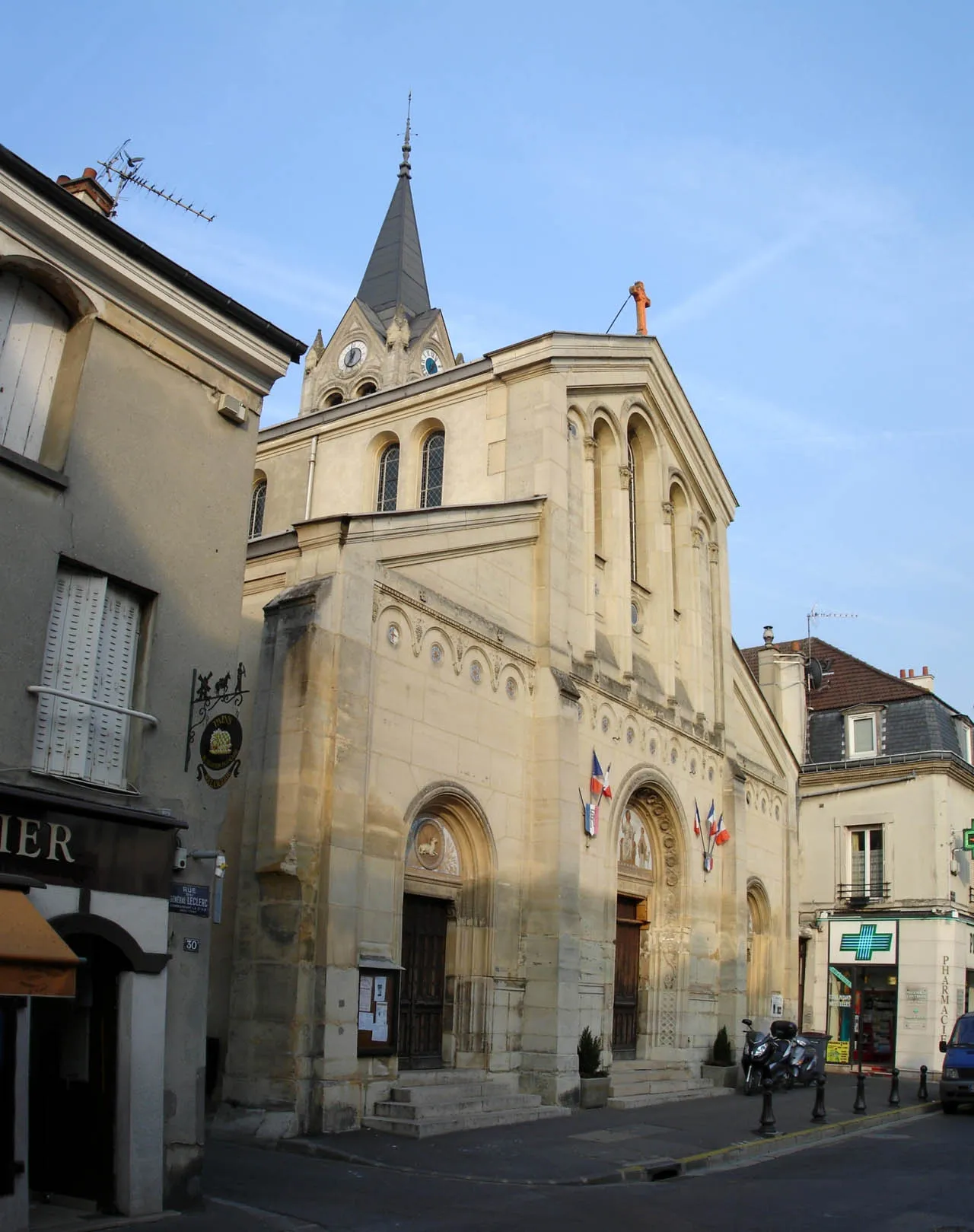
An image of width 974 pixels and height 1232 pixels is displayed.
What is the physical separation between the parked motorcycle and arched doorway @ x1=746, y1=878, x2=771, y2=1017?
4086 millimetres

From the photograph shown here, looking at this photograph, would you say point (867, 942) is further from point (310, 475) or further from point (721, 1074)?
point (310, 475)

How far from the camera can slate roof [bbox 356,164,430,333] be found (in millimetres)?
42312

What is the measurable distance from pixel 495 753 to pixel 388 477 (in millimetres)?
7484

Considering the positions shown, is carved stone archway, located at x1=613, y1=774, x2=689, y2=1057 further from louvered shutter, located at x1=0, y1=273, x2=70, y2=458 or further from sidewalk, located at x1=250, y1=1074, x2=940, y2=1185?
louvered shutter, located at x1=0, y1=273, x2=70, y2=458

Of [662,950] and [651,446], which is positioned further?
[651,446]

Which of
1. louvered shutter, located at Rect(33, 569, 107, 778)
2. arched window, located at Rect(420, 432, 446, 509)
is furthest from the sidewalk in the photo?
arched window, located at Rect(420, 432, 446, 509)

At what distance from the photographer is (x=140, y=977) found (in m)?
9.95

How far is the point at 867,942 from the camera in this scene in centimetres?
3216

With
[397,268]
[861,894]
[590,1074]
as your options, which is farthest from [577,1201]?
[397,268]

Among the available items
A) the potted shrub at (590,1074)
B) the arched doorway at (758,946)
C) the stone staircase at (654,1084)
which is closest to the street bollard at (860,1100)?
the stone staircase at (654,1084)

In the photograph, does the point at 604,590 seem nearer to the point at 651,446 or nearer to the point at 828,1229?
the point at 651,446

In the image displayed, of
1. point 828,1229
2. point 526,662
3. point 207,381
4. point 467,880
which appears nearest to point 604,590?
point 526,662

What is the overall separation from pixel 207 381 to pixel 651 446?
1522cm

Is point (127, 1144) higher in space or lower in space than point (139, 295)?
lower
